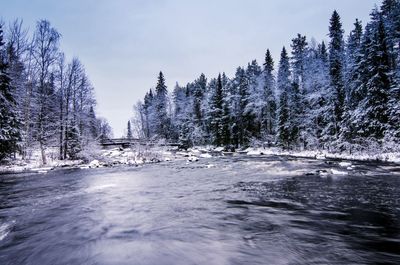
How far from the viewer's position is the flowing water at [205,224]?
18.5 feet

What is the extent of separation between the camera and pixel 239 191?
489 inches

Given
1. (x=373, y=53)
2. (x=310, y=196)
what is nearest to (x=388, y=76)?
(x=373, y=53)

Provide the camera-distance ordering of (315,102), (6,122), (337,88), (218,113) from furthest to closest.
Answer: (218,113) → (315,102) → (337,88) → (6,122)

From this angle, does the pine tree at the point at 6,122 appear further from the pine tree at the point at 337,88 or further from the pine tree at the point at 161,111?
the pine tree at the point at 161,111

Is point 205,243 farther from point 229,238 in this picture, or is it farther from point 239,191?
point 239,191

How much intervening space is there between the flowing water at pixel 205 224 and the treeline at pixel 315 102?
15.9m

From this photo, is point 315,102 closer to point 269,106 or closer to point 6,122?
point 269,106

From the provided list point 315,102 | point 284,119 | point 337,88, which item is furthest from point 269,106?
point 337,88

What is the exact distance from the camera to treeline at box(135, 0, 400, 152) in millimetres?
27016

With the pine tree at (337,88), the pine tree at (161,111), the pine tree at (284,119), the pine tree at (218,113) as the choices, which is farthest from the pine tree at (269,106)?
the pine tree at (161,111)

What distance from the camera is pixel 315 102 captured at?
3778cm

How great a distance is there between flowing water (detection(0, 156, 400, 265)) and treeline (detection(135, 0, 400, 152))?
52.2ft

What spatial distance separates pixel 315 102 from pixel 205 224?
34494 millimetres

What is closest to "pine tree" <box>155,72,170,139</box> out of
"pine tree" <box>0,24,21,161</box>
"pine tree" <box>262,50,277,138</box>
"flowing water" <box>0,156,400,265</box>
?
"pine tree" <box>262,50,277,138</box>
